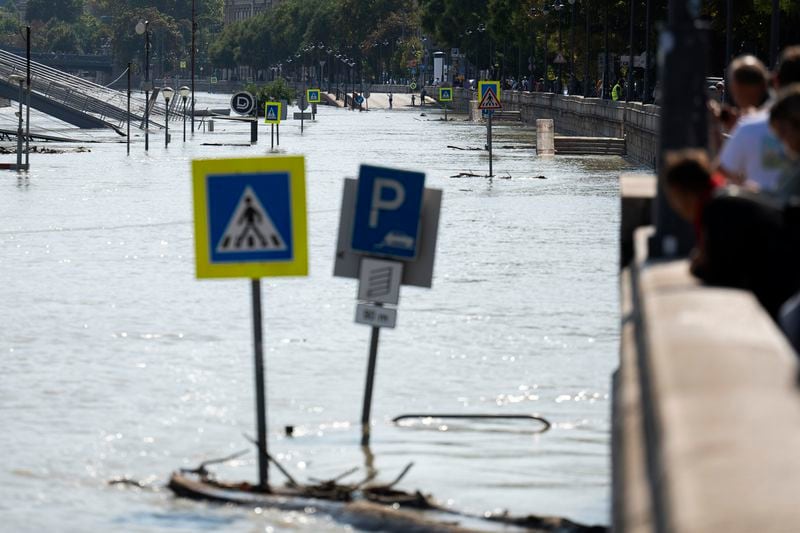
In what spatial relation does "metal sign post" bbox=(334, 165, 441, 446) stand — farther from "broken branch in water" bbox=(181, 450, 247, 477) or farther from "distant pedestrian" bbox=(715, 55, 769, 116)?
"distant pedestrian" bbox=(715, 55, 769, 116)

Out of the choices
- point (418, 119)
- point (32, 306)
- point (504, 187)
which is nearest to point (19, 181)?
point (504, 187)

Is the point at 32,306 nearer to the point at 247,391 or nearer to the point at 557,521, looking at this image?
the point at 247,391

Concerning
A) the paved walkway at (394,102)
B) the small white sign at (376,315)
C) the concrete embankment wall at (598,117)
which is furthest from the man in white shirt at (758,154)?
the paved walkway at (394,102)

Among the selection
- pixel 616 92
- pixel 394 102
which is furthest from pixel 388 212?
pixel 394 102

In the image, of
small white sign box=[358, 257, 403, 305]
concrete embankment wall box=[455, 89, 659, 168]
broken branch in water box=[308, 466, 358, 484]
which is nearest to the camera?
broken branch in water box=[308, 466, 358, 484]

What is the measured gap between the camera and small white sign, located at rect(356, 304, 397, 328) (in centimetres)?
1378

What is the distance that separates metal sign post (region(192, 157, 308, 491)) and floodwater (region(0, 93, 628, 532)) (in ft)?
4.80

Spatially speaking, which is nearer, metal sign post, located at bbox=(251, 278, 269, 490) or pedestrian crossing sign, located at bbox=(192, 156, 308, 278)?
pedestrian crossing sign, located at bbox=(192, 156, 308, 278)

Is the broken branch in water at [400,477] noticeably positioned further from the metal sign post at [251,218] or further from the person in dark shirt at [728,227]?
the person in dark shirt at [728,227]

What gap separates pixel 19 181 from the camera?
54.0 metres

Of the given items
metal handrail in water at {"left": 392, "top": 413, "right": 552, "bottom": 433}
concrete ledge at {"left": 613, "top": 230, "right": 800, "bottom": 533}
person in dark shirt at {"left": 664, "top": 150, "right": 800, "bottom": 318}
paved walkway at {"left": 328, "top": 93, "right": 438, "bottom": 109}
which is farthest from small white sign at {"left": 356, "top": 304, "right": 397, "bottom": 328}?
paved walkway at {"left": 328, "top": 93, "right": 438, "bottom": 109}

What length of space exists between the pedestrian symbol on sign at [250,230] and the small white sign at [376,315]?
1769 mm

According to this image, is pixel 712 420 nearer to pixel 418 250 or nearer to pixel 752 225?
pixel 752 225

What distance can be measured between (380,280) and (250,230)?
5.95ft
